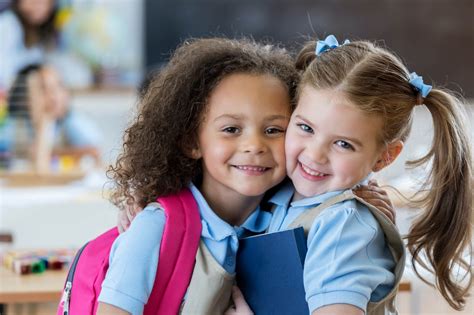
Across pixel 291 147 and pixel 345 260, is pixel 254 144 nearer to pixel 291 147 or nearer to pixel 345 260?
pixel 291 147

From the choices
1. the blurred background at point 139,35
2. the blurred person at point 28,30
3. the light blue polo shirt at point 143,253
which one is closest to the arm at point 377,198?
the light blue polo shirt at point 143,253

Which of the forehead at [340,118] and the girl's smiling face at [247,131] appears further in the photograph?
the girl's smiling face at [247,131]

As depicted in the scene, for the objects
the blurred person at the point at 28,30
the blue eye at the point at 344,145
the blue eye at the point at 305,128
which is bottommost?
the blurred person at the point at 28,30

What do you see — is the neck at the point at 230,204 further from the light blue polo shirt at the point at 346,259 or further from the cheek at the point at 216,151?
the light blue polo shirt at the point at 346,259

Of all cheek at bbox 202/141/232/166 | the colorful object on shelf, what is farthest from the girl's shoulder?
the colorful object on shelf

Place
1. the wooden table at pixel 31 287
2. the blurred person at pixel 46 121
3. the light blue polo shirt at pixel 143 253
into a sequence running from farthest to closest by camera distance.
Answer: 1. the blurred person at pixel 46 121
2. the wooden table at pixel 31 287
3. the light blue polo shirt at pixel 143 253

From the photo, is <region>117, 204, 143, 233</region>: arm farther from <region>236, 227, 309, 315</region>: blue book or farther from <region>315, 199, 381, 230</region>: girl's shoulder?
<region>315, 199, 381, 230</region>: girl's shoulder

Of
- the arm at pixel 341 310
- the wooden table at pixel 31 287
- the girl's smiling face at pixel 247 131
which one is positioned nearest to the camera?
the arm at pixel 341 310

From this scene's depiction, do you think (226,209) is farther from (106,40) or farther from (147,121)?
(106,40)

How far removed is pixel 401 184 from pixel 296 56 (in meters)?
2.10

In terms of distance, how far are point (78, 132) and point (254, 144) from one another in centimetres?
401

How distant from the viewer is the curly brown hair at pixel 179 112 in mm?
1373

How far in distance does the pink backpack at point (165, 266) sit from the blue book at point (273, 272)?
88mm

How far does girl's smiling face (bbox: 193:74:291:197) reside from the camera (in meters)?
1.33
